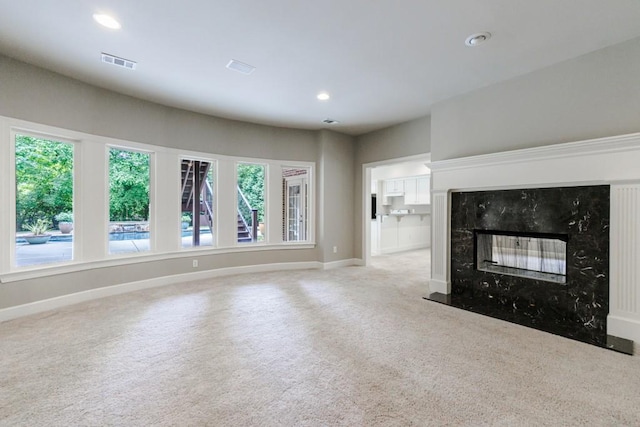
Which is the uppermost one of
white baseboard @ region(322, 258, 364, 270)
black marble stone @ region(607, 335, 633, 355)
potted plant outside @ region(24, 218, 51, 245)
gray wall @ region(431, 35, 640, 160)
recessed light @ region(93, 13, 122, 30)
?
recessed light @ region(93, 13, 122, 30)

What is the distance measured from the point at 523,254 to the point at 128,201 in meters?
5.50

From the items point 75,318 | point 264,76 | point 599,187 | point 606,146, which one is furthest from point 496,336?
point 75,318

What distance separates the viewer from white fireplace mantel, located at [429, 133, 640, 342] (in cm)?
274

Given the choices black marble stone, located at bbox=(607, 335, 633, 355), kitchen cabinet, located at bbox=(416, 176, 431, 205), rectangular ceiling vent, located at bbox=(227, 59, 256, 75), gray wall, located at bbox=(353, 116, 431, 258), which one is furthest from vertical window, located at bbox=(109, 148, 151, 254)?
kitchen cabinet, located at bbox=(416, 176, 431, 205)

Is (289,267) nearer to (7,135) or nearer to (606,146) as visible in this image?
(7,135)

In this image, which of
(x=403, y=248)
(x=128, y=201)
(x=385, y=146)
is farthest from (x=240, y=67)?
(x=403, y=248)

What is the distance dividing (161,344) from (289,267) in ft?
11.2

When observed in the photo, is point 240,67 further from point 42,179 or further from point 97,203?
point 42,179

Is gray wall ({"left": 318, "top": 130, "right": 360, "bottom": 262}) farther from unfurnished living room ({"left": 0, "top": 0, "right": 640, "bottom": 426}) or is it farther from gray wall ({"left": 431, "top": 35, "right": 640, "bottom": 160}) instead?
gray wall ({"left": 431, "top": 35, "right": 640, "bottom": 160})

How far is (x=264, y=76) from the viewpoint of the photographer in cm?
366

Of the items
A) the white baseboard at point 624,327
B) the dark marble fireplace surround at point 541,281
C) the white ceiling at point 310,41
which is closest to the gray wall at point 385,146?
the white ceiling at point 310,41

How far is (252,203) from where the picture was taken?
5.94 metres

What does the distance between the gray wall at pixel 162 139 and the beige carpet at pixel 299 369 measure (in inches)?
22.6

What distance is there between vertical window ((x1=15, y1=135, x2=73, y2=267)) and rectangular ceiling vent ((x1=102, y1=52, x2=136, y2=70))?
1.35m
